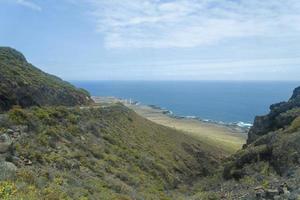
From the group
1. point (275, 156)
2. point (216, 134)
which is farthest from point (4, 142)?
point (216, 134)

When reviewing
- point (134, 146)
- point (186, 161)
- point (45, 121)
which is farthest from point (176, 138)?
point (45, 121)

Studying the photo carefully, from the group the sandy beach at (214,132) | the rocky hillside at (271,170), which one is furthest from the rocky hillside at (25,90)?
the rocky hillside at (271,170)

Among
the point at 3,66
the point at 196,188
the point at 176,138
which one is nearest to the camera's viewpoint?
the point at 196,188

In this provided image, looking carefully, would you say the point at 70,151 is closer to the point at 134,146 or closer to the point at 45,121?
the point at 45,121

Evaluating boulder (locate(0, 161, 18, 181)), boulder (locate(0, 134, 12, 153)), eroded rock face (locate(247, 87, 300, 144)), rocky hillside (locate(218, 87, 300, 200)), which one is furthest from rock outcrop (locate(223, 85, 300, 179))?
boulder (locate(0, 134, 12, 153))

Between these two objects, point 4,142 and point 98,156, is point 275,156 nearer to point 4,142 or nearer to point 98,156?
point 98,156

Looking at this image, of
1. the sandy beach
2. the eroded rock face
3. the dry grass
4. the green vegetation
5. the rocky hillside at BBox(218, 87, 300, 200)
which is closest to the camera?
the rocky hillside at BBox(218, 87, 300, 200)

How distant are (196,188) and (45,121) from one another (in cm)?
1213

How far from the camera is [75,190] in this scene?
1533 centimetres

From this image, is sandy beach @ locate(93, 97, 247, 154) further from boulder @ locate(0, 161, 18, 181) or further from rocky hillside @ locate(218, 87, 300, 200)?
boulder @ locate(0, 161, 18, 181)

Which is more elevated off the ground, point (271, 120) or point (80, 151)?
point (271, 120)

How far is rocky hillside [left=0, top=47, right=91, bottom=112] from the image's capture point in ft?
126

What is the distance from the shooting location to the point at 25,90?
135 feet

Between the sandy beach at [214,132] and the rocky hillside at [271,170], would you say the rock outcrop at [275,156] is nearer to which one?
the rocky hillside at [271,170]
